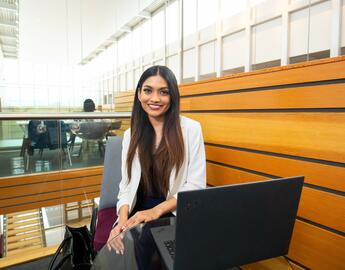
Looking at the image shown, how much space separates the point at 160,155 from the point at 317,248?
95cm

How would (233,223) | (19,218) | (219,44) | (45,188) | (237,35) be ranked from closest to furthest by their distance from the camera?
(233,223) → (45,188) → (19,218) → (237,35) → (219,44)

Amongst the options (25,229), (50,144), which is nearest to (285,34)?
(50,144)

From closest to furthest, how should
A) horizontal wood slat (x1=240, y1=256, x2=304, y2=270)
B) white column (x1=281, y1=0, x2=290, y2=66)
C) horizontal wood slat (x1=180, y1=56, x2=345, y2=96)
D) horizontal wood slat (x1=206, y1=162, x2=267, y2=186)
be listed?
horizontal wood slat (x1=240, y1=256, x2=304, y2=270), horizontal wood slat (x1=180, y1=56, x2=345, y2=96), horizontal wood slat (x1=206, y1=162, x2=267, y2=186), white column (x1=281, y1=0, x2=290, y2=66)

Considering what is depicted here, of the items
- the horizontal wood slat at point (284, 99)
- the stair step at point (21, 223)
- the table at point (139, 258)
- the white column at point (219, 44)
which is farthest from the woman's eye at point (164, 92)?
the stair step at point (21, 223)

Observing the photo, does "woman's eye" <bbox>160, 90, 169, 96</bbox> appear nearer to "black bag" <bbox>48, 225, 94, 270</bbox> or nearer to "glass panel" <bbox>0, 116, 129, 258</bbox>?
"black bag" <bbox>48, 225, 94, 270</bbox>

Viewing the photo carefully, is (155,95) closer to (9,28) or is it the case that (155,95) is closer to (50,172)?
(50,172)

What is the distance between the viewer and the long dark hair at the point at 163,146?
1526 mm

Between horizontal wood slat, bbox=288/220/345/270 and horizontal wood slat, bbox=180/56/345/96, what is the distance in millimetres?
742

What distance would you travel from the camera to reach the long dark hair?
5.01ft

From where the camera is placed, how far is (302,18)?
2988 millimetres

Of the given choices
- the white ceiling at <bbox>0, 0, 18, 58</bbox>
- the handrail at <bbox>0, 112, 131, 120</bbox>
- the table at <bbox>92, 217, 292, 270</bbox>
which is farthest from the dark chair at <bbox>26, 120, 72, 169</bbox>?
the white ceiling at <bbox>0, 0, 18, 58</bbox>

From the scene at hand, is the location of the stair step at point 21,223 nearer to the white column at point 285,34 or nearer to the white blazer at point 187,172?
the white blazer at point 187,172

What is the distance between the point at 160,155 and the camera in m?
1.57

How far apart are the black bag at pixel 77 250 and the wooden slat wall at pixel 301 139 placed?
1084mm
